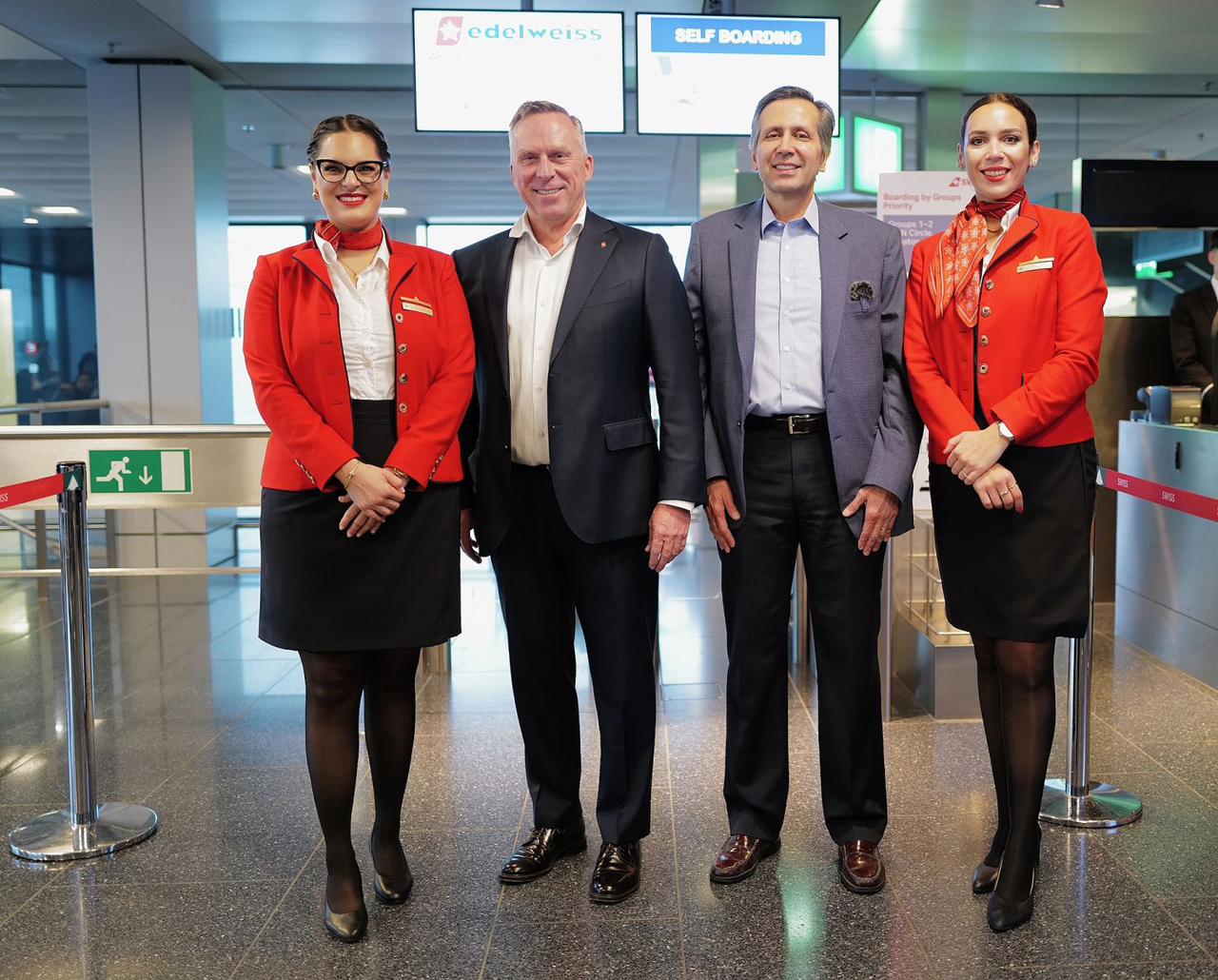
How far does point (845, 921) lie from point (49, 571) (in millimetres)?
2944

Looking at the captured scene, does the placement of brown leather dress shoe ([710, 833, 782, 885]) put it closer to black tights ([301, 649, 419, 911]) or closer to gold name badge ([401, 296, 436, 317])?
black tights ([301, 649, 419, 911])

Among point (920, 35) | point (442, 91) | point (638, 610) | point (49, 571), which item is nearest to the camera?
point (638, 610)

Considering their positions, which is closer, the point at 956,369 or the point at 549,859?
the point at 956,369

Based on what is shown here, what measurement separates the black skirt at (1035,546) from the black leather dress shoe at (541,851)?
3.57ft

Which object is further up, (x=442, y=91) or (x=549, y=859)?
(x=442, y=91)

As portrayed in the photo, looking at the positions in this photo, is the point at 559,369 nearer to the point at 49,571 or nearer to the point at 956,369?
the point at 956,369

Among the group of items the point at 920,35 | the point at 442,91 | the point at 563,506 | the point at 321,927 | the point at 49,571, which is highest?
the point at 920,35

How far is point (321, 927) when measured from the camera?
8.20 feet

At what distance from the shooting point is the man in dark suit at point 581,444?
98.7 inches

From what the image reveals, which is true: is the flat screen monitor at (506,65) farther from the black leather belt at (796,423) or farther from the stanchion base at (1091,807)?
the stanchion base at (1091,807)

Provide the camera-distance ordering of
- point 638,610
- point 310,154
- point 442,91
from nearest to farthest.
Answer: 1. point 310,154
2. point 638,610
3. point 442,91

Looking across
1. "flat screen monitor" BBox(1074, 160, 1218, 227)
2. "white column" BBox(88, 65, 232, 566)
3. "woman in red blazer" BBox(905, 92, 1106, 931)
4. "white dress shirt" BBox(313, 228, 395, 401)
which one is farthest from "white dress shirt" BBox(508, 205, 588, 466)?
"white column" BBox(88, 65, 232, 566)

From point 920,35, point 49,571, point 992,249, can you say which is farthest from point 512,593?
point 920,35

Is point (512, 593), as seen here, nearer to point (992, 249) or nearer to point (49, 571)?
point (992, 249)
